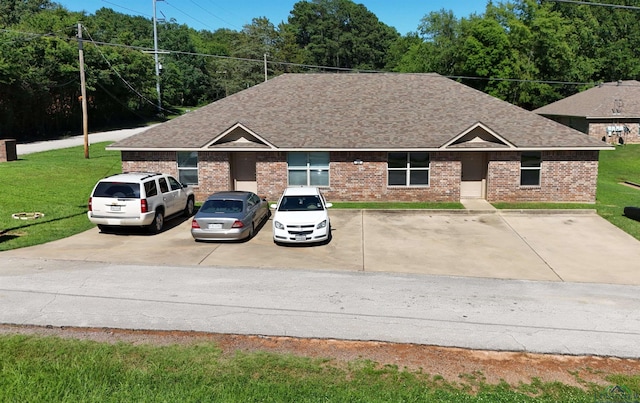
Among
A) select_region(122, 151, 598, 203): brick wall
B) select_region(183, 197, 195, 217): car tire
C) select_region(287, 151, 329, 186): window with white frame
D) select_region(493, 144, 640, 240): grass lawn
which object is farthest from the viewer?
select_region(287, 151, 329, 186): window with white frame

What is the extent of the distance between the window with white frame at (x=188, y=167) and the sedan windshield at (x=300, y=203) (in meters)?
8.06

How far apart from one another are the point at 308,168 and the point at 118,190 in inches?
373

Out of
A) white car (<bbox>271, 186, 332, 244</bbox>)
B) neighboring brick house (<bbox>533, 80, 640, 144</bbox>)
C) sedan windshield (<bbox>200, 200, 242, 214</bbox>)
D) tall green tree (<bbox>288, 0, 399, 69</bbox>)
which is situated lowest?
white car (<bbox>271, 186, 332, 244</bbox>)

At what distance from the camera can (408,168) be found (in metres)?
24.0

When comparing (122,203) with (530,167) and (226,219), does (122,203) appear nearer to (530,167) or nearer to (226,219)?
(226,219)

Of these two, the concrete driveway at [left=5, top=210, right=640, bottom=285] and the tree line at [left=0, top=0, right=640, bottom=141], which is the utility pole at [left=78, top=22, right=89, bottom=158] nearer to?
the tree line at [left=0, top=0, right=640, bottom=141]

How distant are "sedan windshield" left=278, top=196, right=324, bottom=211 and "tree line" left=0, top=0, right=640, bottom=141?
2852 cm

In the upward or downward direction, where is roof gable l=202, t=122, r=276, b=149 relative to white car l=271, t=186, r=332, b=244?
upward

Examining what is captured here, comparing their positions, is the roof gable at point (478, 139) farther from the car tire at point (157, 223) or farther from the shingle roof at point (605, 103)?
the shingle roof at point (605, 103)

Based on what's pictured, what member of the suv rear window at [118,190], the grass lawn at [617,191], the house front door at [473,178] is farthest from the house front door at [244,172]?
→ the grass lawn at [617,191]

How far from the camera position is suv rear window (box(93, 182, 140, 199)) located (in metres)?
16.9

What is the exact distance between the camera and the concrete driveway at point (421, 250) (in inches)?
563

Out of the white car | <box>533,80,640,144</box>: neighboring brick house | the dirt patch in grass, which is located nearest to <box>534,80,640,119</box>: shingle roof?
<box>533,80,640,144</box>: neighboring brick house

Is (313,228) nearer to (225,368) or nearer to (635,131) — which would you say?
(225,368)
